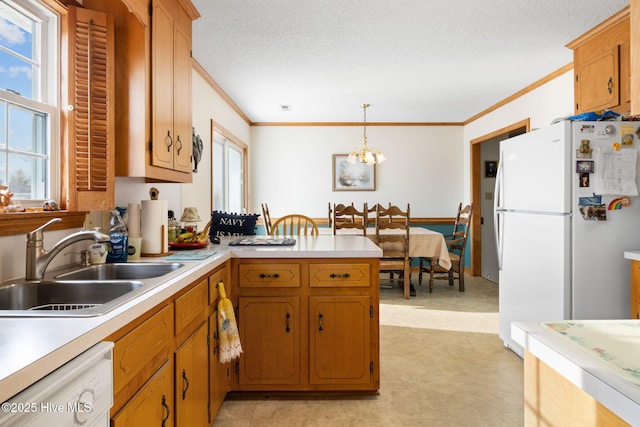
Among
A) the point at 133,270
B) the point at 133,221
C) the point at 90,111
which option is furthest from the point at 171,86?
the point at 133,270

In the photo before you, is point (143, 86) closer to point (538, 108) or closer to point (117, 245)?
point (117, 245)

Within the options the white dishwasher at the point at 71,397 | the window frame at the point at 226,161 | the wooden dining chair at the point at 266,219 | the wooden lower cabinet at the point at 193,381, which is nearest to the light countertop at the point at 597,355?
the white dishwasher at the point at 71,397

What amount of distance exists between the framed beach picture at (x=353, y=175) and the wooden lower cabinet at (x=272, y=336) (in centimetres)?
445

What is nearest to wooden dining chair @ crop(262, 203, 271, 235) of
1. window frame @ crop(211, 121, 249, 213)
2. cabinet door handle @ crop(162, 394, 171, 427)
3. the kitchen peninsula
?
window frame @ crop(211, 121, 249, 213)

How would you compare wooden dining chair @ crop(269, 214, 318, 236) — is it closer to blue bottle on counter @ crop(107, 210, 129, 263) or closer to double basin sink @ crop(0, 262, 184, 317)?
blue bottle on counter @ crop(107, 210, 129, 263)

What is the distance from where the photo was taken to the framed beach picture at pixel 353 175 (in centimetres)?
660

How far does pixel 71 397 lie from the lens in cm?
77

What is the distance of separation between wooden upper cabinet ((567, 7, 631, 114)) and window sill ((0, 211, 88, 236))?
3.51m

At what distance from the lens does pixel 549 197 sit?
263cm

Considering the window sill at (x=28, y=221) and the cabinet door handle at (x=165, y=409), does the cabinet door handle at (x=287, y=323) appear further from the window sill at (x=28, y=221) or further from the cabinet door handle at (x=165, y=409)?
the window sill at (x=28, y=221)

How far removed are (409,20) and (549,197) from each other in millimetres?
1560

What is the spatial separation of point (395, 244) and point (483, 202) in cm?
209

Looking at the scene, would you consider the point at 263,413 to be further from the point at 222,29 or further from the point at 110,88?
the point at 222,29

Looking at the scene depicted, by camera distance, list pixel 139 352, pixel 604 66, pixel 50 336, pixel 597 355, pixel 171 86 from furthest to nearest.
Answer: pixel 604 66 < pixel 171 86 < pixel 139 352 < pixel 50 336 < pixel 597 355
